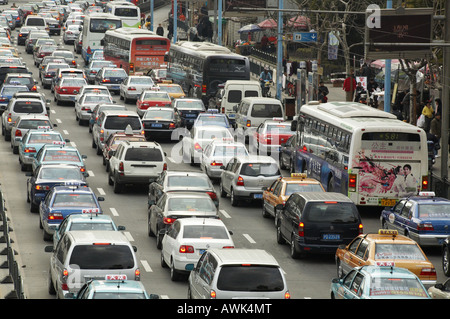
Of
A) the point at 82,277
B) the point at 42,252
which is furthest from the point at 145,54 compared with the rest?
the point at 82,277

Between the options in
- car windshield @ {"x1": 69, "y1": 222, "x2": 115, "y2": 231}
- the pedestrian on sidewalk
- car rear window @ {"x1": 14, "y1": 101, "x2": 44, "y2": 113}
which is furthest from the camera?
the pedestrian on sidewalk

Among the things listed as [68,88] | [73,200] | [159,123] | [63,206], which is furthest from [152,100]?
[63,206]

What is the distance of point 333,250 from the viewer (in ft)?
85.0

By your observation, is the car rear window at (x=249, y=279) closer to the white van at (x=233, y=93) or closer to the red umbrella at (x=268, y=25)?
the white van at (x=233, y=93)

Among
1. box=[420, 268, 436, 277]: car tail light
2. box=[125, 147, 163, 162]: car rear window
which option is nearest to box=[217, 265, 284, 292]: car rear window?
box=[420, 268, 436, 277]: car tail light

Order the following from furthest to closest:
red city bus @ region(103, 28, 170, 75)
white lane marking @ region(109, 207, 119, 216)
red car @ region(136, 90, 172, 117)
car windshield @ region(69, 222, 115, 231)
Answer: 1. red city bus @ region(103, 28, 170, 75)
2. red car @ region(136, 90, 172, 117)
3. white lane marking @ region(109, 207, 119, 216)
4. car windshield @ region(69, 222, 115, 231)

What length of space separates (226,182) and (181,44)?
27.9 metres

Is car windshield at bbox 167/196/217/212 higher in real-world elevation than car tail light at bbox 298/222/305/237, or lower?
higher

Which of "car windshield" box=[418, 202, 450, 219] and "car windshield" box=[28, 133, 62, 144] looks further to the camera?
"car windshield" box=[28, 133, 62, 144]

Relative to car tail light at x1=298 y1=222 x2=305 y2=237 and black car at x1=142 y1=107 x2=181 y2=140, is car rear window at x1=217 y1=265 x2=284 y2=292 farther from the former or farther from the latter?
black car at x1=142 y1=107 x2=181 y2=140

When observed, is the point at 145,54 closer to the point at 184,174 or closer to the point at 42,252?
the point at 184,174

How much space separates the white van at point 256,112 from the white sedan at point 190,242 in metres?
21.1

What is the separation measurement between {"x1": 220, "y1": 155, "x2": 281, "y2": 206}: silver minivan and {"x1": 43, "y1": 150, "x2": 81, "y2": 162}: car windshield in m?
5.20

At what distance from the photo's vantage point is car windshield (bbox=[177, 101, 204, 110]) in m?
49.2
